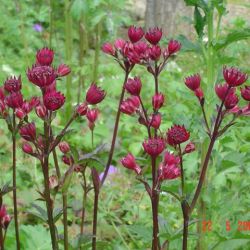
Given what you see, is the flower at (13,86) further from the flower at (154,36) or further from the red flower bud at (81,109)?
the flower at (154,36)

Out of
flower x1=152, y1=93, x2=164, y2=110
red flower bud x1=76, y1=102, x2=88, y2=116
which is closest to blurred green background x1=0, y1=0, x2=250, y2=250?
red flower bud x1=76, y1=102, x2=88, y2=116

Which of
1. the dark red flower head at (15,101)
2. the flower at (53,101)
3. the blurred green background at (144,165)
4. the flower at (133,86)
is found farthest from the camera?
the blurred green background at (144,165)

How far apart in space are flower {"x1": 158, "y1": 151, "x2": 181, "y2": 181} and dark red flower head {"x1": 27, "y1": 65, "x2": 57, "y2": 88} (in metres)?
0.35

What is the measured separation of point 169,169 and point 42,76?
0.38 m

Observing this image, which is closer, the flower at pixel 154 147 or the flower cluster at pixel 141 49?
the flower at pixel 154 147

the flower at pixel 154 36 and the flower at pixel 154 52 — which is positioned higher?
the flower at pixel 154 36

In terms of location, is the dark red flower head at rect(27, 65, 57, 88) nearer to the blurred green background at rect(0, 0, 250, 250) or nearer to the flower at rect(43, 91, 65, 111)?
the flower at rect(43, 91, 65, 111)

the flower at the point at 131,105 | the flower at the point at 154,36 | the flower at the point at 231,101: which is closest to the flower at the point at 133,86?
the flower at the point at 131,105

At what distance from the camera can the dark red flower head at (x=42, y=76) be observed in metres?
1.40

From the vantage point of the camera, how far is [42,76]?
140 cm

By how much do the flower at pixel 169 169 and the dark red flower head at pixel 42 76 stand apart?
1.15 ft

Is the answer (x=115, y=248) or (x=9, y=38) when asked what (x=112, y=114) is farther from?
(x=115, y=248)

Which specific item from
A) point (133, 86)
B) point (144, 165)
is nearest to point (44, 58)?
point (133, 86)

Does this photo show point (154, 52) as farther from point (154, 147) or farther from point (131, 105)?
point (154, 147)
